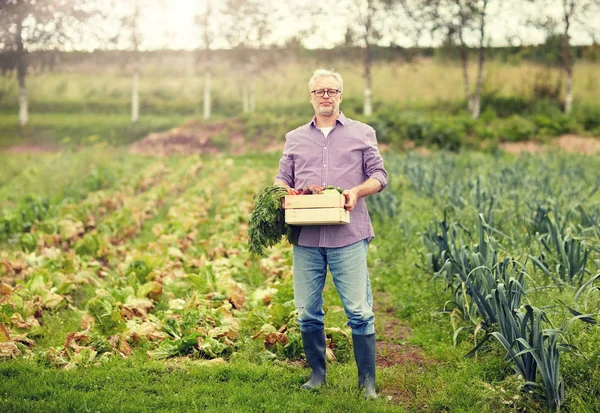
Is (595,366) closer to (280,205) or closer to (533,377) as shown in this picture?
(533,377)

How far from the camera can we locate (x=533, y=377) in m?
4.18

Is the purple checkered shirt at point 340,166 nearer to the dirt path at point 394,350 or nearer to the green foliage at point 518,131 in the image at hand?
the dirt path at point 394,350

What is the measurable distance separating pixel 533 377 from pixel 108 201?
10402 millimetres

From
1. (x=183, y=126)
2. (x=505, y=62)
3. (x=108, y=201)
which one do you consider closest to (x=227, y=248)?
(x=108, y=201)

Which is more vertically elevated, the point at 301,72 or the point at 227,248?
the point at 301,72

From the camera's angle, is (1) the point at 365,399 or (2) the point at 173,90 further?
(2) the point at 173,90

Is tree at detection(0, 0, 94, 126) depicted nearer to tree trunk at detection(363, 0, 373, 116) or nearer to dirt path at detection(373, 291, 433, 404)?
tree trunk at detection(363, 0, 373, 116)

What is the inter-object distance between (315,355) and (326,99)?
1.70m

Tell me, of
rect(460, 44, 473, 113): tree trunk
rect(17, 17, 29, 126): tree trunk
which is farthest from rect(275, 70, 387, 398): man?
rect(17, 17, 29, 126): tree trunk

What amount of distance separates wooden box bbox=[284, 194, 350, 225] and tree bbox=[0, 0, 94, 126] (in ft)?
75.1

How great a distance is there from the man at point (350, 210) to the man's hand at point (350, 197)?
0.04 m

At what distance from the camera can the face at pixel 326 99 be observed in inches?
171

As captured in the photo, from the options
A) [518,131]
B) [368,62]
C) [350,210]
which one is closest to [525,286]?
[350,210]

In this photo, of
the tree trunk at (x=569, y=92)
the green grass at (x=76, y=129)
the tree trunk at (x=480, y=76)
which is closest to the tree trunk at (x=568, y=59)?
the tree trunk at (x=569, y=92)
